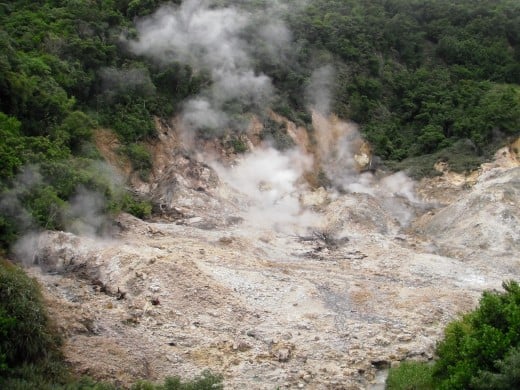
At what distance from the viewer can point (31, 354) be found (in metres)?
15.2

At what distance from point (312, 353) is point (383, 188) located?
18344mm

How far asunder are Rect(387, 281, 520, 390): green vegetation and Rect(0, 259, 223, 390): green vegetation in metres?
5.45

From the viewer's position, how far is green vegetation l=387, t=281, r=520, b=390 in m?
Answer: 13.9

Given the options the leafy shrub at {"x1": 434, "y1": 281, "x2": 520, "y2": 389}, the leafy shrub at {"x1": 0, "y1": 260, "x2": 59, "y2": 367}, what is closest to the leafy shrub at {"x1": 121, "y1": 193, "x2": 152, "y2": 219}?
the leafy shrub at {"x1": 0, "y1": 260, "x2": 59, "y2": 367}

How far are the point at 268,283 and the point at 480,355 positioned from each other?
8.97 m

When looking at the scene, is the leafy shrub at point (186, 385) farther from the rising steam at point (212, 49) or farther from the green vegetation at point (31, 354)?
the rising steam at point (212, 49)

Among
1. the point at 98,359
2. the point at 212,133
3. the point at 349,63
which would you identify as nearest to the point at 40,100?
the point at 212,133

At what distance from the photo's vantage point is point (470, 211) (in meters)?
29.4

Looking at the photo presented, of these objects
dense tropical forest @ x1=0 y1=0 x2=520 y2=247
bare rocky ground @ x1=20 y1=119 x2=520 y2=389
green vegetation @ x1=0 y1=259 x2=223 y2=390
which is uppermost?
dense tropical forest @ x1=0 y1=0 x2=520 y2=247

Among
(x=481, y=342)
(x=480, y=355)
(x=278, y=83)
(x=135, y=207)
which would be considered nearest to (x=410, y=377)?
(x=480, y=355)

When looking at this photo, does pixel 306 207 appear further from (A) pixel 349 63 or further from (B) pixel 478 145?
(A) pixel 349 63

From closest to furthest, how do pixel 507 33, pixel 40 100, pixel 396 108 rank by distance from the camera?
pixel 40 100 < pixel 396 108 < pixel 507 33

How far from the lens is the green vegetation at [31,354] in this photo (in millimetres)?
14391

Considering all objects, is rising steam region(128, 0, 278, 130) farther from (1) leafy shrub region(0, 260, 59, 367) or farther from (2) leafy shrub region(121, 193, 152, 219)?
(1) leafy shrub region(0, 260, 59, 367)
